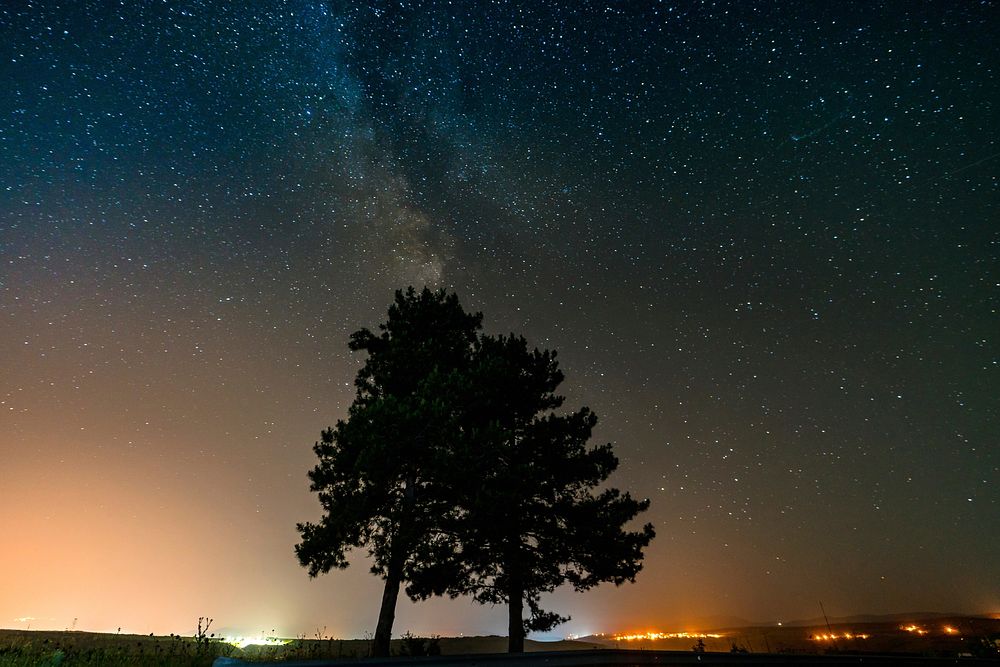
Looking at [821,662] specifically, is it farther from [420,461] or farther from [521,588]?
[420,461]

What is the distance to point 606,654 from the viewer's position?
10477mm

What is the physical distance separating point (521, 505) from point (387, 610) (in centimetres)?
547

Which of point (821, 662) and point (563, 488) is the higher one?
point (563, 488)

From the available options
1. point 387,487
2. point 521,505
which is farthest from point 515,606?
point 387,487

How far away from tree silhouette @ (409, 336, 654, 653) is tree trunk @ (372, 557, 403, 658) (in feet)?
3.37

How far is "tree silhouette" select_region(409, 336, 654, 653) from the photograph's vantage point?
14.4m

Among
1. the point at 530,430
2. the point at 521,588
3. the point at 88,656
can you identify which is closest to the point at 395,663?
the point at 88,656

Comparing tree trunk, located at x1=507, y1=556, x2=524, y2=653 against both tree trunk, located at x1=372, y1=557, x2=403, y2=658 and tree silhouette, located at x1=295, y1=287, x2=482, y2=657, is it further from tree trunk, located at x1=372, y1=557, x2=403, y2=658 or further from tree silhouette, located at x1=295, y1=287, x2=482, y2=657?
tree trunk, located at x1=372, y1=557, x2=403, y2=658

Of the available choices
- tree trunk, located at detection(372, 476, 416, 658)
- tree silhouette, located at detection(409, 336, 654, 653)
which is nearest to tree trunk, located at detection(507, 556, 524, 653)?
tree silhouette, located at detection(409, 336, 654, 653)

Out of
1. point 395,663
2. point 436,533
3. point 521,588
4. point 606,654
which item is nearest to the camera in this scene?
point 395,663

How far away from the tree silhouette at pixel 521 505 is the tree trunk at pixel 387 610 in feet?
3.37

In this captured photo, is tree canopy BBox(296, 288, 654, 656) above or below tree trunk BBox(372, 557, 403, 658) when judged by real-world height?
above

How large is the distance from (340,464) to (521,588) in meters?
7.86

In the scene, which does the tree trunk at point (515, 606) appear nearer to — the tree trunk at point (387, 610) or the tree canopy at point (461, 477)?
the tree canopy at point (461, 477)
